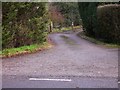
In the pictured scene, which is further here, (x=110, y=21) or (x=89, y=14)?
(x=89, y=14)

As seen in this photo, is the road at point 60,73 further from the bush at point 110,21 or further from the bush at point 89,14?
the bush at point 89,14

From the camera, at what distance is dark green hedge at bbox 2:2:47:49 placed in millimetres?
15320

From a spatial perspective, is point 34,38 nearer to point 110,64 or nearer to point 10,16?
point 10,16

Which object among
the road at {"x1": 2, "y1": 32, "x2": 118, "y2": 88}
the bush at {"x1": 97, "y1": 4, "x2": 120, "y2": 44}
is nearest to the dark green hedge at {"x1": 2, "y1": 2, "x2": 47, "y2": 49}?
the road at {"x1": 2, "y1": 32, "x2": 118, "y2": 88}

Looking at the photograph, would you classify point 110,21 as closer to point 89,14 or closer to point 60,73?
point 89,14

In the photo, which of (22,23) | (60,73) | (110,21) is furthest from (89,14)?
(60,73)

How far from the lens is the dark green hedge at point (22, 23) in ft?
50.3

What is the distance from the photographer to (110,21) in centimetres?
2184

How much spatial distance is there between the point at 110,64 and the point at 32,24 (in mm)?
7569

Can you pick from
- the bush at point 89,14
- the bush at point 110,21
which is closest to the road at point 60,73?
the bush at point 110,21

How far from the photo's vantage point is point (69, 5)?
56938 mm

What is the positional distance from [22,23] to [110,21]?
289 inches

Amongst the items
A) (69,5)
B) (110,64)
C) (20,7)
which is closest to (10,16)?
(20,7)

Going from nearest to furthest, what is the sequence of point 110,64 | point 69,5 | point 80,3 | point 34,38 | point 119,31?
point 110,64, point 34,38, point 119,31, point 80,3, point 69,5
